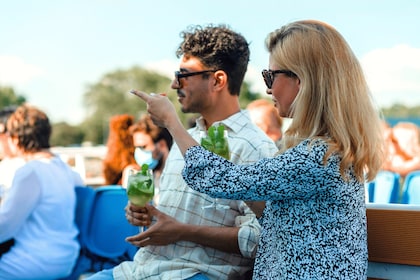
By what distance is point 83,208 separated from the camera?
497cm

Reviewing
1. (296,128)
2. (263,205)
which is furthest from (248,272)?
(296,128)

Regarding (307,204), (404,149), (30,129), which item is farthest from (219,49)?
(404,149)

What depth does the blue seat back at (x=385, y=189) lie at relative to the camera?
5.24m

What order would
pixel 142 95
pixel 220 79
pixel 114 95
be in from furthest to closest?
pixel 114 95
pixel 220 79
pixel 142 95

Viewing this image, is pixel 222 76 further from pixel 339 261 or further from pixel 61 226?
pixel 61 226

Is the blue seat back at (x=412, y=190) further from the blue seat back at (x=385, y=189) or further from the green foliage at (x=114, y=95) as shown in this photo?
the green foliage at (x=114, y=95)

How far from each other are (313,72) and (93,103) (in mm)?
85204

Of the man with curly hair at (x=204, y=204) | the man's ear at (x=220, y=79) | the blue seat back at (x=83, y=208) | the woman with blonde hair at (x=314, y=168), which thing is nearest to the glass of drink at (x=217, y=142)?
the man with curly hair at (x=204, y=204)

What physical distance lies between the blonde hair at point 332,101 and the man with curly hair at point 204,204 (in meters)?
0.55

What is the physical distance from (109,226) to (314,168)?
3174 mm

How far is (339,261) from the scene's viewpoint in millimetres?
1952

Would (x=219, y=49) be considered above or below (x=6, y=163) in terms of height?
above

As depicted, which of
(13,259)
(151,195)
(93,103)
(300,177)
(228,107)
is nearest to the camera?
(300,177)

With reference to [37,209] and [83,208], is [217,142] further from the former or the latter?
[83,208]
